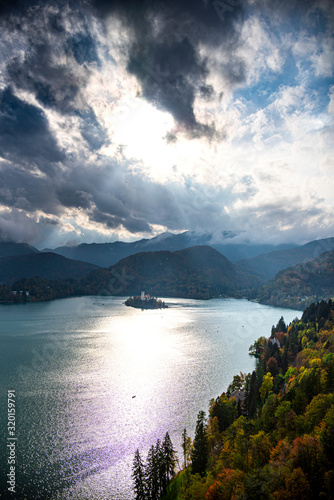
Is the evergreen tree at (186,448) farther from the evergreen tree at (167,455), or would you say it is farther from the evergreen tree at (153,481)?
the evergreen tree at (153,481)

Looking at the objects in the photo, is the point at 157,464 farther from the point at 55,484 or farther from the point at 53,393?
the point at 53,393

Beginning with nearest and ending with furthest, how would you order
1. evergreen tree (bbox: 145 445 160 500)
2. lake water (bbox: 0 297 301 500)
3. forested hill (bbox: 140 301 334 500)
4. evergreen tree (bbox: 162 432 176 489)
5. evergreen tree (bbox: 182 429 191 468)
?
1. forested hill (bbox: 140 301 334 500)
2. evergreen tree (bbox: 145 445 160 500)
3. evergreen tree (bbox: 162 432 176 489)
4. lake water (bbox: 0 297 301 500)
5. evergreen tree (bbox: 182 429 191 468)

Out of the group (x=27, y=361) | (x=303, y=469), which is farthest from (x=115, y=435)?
(x=27, y=361)

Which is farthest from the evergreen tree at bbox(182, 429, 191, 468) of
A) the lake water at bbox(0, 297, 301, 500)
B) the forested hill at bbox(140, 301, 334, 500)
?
the lake water at bbox(0, 297, 301, 500)

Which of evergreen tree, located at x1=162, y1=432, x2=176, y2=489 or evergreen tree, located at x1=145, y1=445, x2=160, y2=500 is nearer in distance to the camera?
evergreen tree, located at x1=145, y1=445, x2=160, y2=500

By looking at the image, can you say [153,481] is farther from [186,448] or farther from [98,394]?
[98,394]

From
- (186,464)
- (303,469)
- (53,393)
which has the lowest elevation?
(186,464)

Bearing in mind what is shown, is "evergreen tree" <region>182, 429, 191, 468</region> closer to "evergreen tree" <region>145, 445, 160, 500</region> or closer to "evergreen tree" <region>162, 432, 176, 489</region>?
"evergreen tree" <region>162, 432, 176, 489</region>

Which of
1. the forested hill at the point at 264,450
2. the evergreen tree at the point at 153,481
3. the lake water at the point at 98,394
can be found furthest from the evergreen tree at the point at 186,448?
the evergreen tree at the point at 153,481
